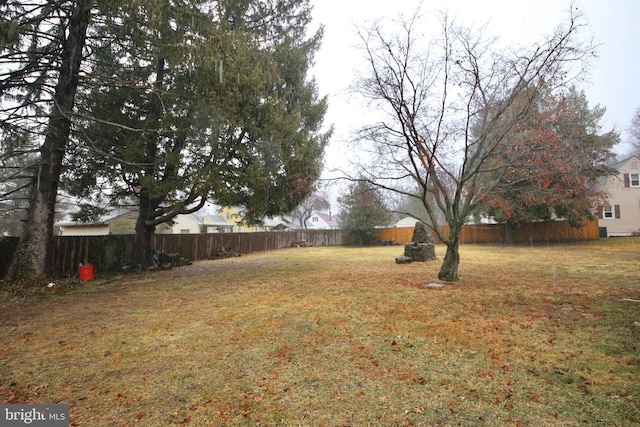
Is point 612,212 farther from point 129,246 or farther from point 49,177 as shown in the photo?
point 49,177

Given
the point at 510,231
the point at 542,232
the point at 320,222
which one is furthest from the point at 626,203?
the point at 320,222

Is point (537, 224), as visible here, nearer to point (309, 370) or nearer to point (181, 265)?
point (181, 265)

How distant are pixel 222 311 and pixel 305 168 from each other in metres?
6.03

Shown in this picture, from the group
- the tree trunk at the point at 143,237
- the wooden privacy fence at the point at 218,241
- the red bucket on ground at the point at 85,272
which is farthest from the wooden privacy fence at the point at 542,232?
the red bucket on ground at the point at 85,272

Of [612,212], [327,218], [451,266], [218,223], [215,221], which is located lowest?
[451,266]

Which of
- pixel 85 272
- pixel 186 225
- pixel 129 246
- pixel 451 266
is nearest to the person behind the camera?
pixel 451 266

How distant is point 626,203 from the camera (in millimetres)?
25672

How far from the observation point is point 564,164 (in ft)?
23.7

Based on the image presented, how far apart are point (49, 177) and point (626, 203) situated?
3604 centimetres

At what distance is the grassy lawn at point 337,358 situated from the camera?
2578 millimetres

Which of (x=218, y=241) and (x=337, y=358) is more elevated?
(x=218, y=241)

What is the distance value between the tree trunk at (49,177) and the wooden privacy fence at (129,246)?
4.36 ft

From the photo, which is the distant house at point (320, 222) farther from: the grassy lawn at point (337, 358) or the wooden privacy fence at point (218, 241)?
the grassy lawn at point (337, 358)

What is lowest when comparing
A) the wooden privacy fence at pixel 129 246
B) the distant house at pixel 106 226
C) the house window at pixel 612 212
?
the wooden privacy fence at pixel 129 246
